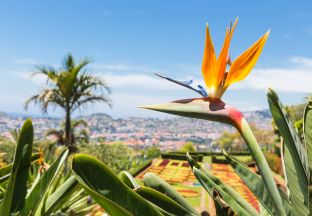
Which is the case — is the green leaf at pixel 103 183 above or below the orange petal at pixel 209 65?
below

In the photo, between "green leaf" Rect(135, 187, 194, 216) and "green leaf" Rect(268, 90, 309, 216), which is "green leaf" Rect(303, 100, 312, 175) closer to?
"green leaf" Rect(268, 90, 309, 216)

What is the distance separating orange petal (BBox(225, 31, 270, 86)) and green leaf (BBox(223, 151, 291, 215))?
0.22 meters

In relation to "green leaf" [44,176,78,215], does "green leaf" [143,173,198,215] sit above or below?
above

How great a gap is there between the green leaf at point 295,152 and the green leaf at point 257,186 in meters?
0.03

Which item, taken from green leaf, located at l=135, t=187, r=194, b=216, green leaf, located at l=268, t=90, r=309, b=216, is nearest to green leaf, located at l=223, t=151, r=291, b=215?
green leaf, located at l=268, t=90, r=309, b=216

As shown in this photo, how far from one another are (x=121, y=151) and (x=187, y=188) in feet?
10.6

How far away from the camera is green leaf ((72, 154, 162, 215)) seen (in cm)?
63

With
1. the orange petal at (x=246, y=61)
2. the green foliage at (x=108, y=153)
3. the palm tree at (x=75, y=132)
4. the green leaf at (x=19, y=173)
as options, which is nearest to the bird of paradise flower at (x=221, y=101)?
the orange petal at (x=246, y=61)

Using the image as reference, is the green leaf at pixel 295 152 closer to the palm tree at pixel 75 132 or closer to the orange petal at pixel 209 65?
the orange petal at pixel 209 65

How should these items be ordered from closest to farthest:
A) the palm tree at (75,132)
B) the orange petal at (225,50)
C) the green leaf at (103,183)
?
the green leaf at (103,183)
the orange petal at (225,50)
the palm tree at (75,132)

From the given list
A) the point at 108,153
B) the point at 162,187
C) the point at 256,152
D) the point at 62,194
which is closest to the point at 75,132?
the point at 108,153

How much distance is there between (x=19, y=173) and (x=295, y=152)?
75 cm

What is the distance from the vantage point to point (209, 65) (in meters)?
0.77

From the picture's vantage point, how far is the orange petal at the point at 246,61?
731 millimetres
